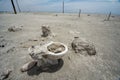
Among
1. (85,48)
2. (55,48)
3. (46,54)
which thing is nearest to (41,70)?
(46,54)

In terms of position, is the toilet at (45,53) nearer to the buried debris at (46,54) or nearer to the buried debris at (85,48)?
the buried debris at (46,54)

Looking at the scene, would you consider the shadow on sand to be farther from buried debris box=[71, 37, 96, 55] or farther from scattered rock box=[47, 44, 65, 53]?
buried debris box=[71, 37, 96, 55]

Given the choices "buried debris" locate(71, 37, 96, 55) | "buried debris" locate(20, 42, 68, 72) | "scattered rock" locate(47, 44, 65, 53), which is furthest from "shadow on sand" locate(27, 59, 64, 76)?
"buried debris" locate(71, 37, 96, 55)

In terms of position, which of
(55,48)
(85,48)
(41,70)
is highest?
(55,48)

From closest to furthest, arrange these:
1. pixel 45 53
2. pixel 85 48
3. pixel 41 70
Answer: pixel 45 53
pixel 41 70
pixel 85 48

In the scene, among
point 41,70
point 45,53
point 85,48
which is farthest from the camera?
point 85,48

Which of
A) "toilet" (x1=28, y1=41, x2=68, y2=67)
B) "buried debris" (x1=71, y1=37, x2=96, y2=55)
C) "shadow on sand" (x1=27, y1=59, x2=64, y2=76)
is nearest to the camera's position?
"toilet" (x1=28, y1=41, x2=68, y2=67)

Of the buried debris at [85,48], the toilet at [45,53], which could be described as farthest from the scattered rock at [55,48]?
the buried debris at [85,48]

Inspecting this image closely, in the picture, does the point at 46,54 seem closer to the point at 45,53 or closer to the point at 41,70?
the point at 45,53

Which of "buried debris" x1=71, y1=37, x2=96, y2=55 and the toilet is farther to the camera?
"buried debris" x1=71, y1=37, x2=96, y2=55

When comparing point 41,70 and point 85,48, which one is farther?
point 85,48

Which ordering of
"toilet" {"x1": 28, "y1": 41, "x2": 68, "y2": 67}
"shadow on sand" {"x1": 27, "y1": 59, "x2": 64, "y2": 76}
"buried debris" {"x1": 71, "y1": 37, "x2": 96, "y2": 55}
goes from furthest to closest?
"buried debris" {"x1": 71, "y1": 37, "x2": 96, "y2": 55}, "shadow on sand" {"x1": 27, "y1": 59, "x2": 64, "y2": 76}, "toilet" {"x1": 28, "y1": 41, "x2": 68, "y2": 67}

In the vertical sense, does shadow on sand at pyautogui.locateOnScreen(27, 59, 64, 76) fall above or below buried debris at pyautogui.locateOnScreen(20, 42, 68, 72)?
below

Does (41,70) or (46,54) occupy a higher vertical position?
(46,54)
